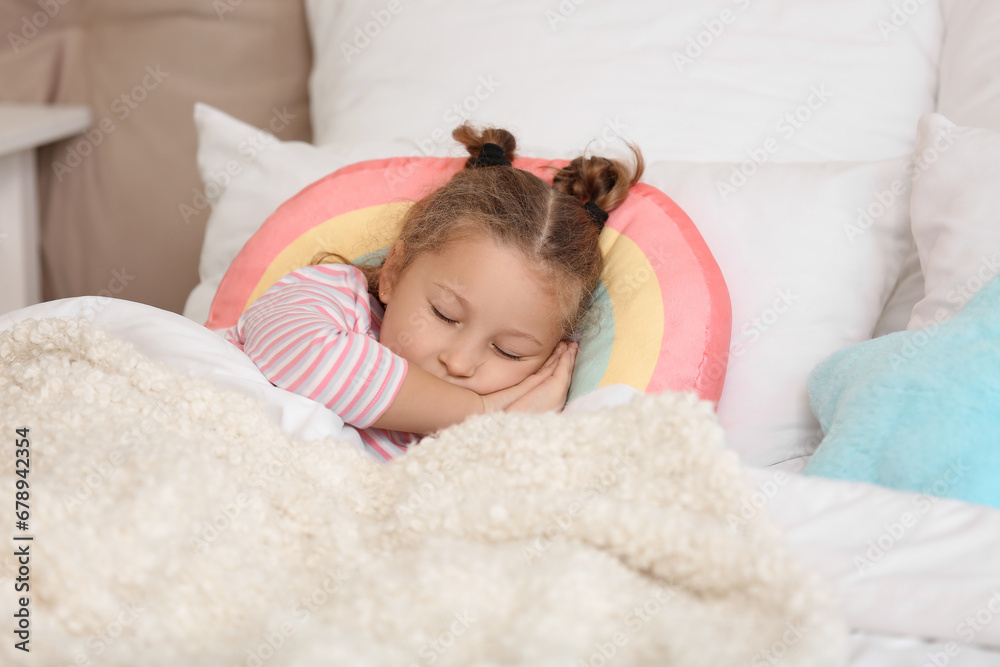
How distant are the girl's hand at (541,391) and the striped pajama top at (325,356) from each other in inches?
6.0

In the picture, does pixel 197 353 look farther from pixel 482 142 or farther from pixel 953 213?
pixel 953 213

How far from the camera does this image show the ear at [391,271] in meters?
1.11

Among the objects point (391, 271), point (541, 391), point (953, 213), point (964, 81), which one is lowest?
point (541, 391)

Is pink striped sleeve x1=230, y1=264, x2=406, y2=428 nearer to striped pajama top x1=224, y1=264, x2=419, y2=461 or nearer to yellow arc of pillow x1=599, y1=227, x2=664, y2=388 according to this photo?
striped pajama top x1=224, y1=264, x2=419, y2=461

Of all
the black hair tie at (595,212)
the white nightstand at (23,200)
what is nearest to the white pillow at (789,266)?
the black hair tie at (595,212)

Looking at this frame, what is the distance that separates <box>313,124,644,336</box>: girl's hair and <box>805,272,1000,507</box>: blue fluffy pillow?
0.39m

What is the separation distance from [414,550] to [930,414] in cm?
56

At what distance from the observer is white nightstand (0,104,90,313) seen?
154cm

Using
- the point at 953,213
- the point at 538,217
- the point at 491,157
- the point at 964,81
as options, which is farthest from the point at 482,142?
the point at 964,81

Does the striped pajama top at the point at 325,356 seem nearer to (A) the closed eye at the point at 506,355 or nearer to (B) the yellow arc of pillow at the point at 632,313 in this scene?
(A) the closed eye at the point at 506,355

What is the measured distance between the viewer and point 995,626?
557mm

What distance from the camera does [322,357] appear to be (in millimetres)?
906

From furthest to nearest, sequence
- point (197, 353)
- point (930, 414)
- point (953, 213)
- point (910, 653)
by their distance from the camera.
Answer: point (953, 213)
point (197, 353)
point (930, 414)
point (910, 653)

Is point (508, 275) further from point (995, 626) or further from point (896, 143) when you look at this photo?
point (896, 143)
